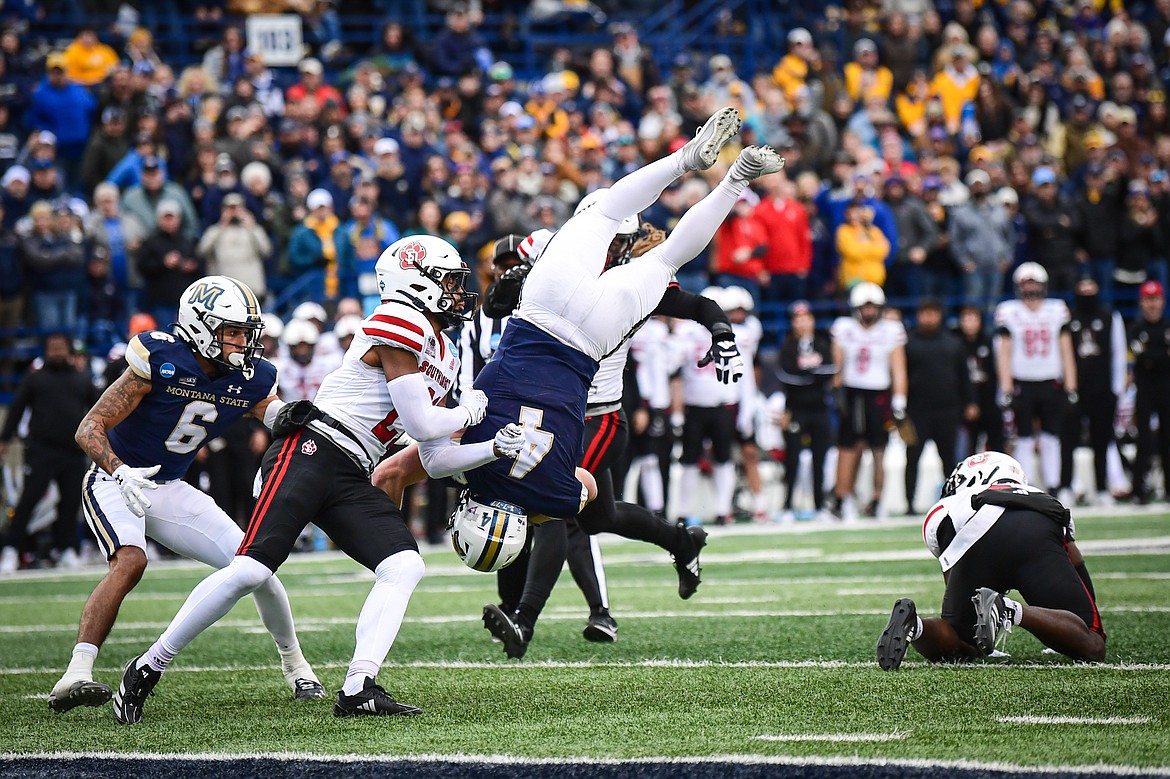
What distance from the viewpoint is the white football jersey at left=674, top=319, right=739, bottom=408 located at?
13.0 metres

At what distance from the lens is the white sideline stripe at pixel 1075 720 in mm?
4258

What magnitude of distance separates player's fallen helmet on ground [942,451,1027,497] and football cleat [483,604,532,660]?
1.77m

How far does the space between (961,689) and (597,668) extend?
147cm

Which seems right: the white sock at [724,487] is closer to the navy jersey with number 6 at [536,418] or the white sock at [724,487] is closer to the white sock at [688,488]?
the white sock at [688,488]

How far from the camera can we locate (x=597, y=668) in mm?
5750

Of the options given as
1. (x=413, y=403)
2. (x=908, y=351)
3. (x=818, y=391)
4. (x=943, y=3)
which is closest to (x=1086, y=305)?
(x=908, y=351)

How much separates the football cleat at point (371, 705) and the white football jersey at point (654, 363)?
818 cm

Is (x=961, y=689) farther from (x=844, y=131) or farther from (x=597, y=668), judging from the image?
(x=844, y=131)

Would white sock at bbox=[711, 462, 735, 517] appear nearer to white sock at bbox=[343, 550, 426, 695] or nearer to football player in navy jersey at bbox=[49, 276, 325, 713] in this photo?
football player in navy jersey at bbox=[49, 276, 325, 713]

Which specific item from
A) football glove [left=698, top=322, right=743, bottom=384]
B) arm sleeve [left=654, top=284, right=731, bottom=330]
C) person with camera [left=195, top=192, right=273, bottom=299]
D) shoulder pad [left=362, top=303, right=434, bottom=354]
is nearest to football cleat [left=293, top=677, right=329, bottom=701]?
shoulder pad [left=362, top=303, right=434, bottom=354]

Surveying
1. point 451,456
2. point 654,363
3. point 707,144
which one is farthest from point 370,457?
point 654,363

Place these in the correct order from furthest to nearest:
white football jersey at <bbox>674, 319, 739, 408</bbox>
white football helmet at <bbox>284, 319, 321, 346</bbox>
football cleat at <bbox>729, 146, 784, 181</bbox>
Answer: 1. white football jersey at <bbox>674, 319, 739, 408</bbox>
2. white football helmet at <bbox>284, 319, 321, 346</bbox>
3. football cleat at <bbox>729, 146, 784, 181</bbox>

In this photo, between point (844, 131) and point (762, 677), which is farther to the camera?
point (844, 131)

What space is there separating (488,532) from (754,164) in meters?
1.63
